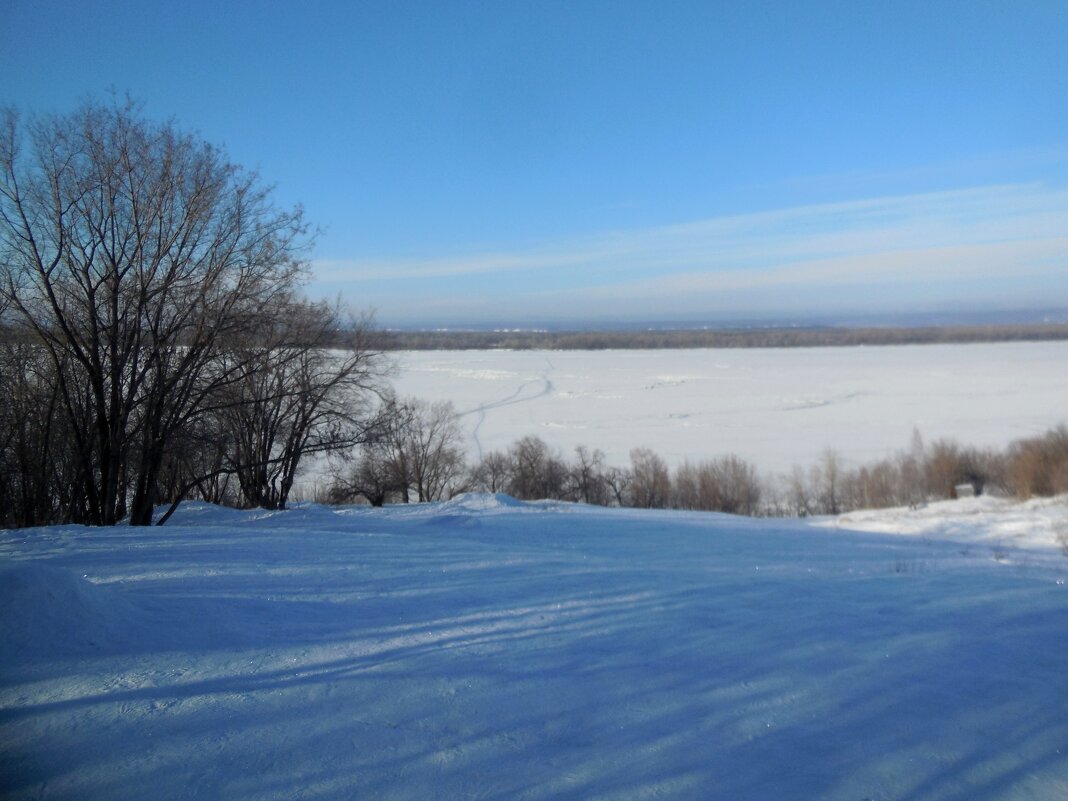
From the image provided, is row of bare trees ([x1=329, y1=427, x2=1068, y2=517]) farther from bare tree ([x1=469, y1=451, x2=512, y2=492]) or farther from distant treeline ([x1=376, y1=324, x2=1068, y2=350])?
distant treeline ([x1=376, y1=324, x2=1068, y2=350])

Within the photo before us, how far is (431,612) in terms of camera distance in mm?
5160

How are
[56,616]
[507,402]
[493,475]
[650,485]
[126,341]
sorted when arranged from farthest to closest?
[507,402] → [493,475] → [650,485] → [126,341] → [56,616]

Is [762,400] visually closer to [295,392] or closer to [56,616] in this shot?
[295,392]

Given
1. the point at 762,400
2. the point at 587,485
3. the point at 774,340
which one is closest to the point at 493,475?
the point at 587,485

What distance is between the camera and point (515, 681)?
13.0 feet

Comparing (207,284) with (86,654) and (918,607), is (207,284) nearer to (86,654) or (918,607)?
(86,654)

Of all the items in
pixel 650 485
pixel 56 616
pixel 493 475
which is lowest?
pixel 650 485

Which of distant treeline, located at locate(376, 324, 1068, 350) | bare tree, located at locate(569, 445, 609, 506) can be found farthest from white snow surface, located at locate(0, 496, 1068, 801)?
distant treeline, located at locate(376, 324, 1068, 350)

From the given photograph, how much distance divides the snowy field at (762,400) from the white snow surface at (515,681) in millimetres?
19161

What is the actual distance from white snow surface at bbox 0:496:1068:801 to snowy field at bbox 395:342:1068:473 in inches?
754

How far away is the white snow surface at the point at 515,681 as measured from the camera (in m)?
3.10

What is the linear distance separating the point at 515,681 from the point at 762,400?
Result: 2005 inches

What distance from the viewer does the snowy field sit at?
120 ft

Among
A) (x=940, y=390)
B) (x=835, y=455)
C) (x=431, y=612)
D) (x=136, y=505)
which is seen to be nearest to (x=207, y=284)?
(x=136, y=505)
